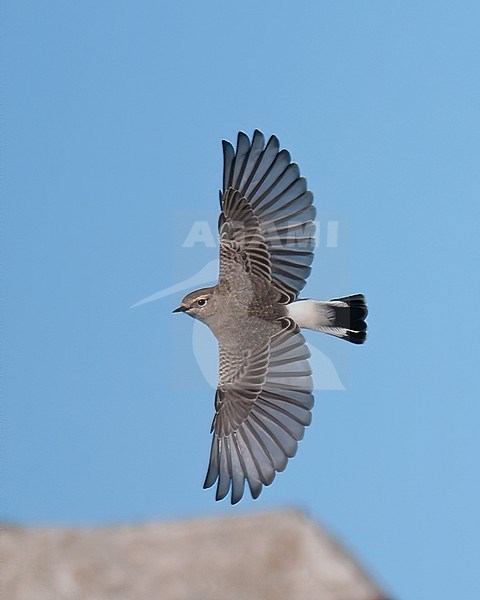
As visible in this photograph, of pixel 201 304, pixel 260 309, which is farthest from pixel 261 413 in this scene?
pixel 201 304

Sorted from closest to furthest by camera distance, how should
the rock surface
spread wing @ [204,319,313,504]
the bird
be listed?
1. the rock surface
2. spread wing @ [204,319,313,504]
3. the bird

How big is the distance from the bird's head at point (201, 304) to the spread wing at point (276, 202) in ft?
2.33

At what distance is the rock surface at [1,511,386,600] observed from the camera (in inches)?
190

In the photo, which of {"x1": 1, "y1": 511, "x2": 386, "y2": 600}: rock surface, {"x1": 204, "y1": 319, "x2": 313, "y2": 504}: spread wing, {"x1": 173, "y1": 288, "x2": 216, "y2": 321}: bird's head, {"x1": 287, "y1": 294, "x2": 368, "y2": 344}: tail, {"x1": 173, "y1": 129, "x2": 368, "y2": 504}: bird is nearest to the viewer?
{"x1": 1, "y1": 511, "x2": 386, "y2": 600}: rock surface

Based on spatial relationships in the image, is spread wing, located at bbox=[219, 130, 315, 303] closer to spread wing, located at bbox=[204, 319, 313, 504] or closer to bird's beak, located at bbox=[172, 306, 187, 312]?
spread wing, located at bbox=[204, 319, 313, 504]

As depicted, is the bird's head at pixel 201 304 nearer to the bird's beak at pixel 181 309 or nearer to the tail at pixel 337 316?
the bird's beak at pixel 181 309

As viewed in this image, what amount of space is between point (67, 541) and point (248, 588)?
1100mm

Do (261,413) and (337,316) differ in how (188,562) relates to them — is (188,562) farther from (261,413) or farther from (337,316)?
(337,316)

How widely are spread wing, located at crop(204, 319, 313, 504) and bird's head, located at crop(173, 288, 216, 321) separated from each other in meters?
0.46

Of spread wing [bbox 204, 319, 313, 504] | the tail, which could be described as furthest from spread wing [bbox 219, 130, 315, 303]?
spread wing [bbox 204, 319, 313, 504]

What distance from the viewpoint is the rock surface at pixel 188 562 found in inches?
190

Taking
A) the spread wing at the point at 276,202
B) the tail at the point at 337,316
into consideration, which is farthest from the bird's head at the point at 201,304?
the tail at the point at 337,316

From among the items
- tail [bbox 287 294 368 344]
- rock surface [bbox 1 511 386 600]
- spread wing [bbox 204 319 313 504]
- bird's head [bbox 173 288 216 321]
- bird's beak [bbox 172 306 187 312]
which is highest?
bird's beak [bbox 172 306 187 312]

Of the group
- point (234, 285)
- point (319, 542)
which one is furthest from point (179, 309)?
point (319, 542)
